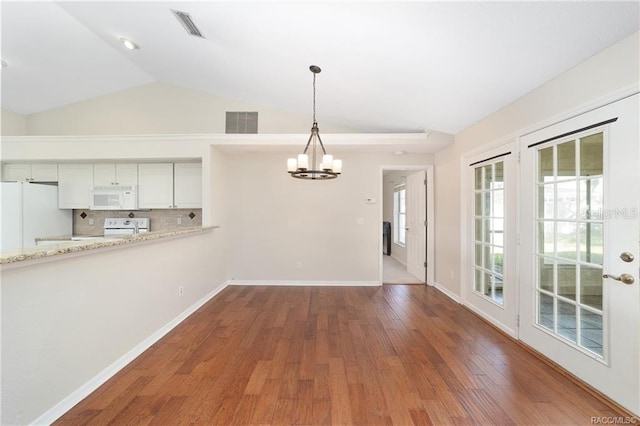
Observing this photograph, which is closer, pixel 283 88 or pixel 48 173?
pixel 283 88

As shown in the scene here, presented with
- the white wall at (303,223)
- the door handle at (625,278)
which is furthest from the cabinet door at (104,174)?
the door handle at (625,278)

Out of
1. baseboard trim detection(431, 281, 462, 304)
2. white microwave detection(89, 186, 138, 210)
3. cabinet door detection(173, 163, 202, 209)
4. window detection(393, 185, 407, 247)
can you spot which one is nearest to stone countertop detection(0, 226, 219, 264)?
cabinet door detection(173, 163, 202, 209)

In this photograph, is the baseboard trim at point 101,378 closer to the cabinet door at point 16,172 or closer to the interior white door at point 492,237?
the interior white door at point 492,237

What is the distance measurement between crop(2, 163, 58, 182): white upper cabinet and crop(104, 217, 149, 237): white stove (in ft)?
3.58

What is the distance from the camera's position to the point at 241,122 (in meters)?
4.12

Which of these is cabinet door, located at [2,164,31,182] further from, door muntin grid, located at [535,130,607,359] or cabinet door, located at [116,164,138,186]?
door muntin grid, located at [535,130,607,359]

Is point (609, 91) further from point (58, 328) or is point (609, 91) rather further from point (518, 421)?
point (58, 328)

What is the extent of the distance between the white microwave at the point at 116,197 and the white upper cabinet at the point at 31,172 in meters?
0.82

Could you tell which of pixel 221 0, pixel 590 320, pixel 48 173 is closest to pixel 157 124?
pixel 48 173

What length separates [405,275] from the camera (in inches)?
205

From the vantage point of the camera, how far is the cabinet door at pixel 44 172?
4293 mm

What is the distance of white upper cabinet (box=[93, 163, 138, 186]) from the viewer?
14.2 ft

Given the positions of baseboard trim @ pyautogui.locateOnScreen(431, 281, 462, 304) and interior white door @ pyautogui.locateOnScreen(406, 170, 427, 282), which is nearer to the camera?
baseboard trim @ pyautogui.locateOnScreen(431, 281, 462, 304)

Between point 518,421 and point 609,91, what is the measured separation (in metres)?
2.27
